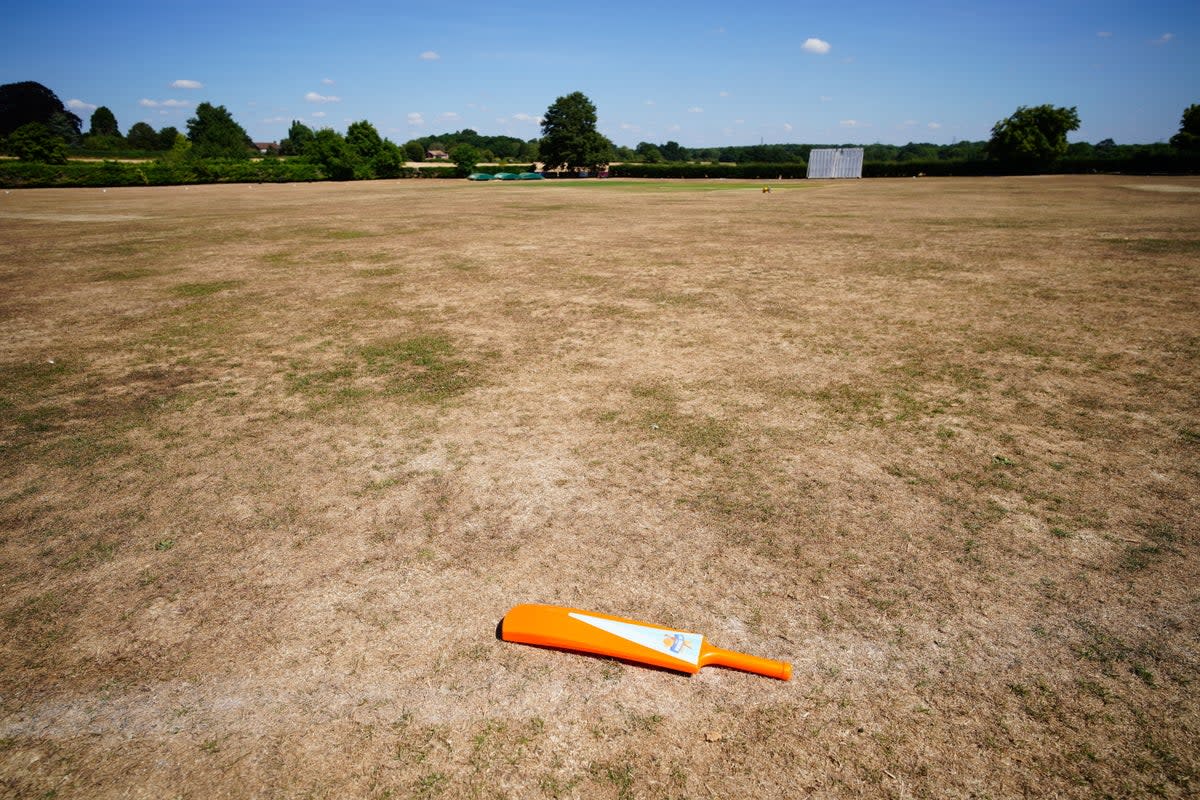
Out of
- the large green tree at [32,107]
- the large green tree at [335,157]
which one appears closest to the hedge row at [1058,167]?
the large green tree at [335,157]

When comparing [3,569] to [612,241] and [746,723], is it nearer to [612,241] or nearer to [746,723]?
[746,723]

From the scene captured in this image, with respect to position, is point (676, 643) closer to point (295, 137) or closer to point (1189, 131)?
point (1189, 131)

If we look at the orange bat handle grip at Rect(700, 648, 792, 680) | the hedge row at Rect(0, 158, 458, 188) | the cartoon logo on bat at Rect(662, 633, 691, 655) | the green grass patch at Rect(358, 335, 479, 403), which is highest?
the hedge row at Rect(0, 158, 458, 188)

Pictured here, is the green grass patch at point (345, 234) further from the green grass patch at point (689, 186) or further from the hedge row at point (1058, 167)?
the hedge row at point (1058, 167)

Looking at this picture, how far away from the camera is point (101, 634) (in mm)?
3623

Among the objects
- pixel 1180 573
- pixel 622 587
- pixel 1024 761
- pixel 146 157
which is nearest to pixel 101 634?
pixel 622 587

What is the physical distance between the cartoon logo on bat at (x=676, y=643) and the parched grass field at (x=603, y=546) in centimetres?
17

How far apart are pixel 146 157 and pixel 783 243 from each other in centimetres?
11641

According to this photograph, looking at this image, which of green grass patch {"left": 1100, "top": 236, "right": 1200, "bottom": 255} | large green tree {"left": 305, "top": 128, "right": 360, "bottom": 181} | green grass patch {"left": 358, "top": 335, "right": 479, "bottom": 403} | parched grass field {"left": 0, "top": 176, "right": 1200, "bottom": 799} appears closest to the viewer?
parched grass field {"left": 0, "top": 176, "right": 1200, "bottom": 799}

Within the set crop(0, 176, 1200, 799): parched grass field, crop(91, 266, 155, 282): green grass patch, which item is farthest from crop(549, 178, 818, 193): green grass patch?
crop(0, 176, 1200, 799): parched grass field

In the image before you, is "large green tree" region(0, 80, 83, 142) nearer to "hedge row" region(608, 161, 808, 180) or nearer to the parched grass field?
"hedge row" region(608, 161, 808, 180)

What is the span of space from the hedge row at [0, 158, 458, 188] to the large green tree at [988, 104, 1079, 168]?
288ft

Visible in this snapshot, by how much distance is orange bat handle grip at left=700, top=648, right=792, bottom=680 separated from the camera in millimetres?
3211

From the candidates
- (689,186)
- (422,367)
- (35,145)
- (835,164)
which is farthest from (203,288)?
(35,145)
